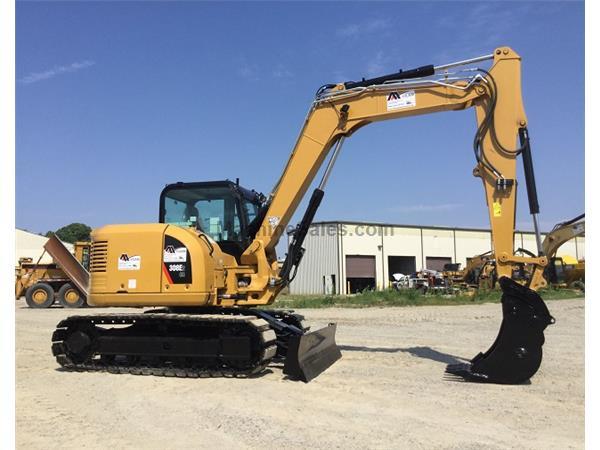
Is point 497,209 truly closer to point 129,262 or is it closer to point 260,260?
point 260,260

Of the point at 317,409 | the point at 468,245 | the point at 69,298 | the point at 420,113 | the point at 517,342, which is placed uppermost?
the point at 420,113

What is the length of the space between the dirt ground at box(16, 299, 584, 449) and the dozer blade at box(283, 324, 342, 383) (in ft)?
0.60

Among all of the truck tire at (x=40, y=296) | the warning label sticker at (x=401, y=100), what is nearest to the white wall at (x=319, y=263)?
the truck tire at (x=40, y=296)

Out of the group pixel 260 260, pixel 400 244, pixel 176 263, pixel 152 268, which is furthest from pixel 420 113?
pixel 400 244

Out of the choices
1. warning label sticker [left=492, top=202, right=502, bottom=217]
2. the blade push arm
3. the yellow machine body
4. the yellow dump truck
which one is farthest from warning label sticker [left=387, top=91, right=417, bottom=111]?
the yellow dump truck

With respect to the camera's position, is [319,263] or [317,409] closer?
[317,409]

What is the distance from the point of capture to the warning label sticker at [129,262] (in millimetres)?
8664

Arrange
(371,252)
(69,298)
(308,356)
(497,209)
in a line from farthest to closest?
1. (371,252)
2. (69,298)
3. (497,209)
4. (308,356)

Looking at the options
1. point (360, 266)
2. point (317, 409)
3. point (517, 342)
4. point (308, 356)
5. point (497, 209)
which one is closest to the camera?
point (317, 409)

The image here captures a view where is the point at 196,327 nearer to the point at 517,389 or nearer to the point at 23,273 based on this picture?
the point at 517,389

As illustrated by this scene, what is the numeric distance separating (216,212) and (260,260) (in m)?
1.21

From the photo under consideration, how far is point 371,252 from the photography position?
4422 cm

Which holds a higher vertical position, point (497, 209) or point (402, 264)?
point (497, 209)

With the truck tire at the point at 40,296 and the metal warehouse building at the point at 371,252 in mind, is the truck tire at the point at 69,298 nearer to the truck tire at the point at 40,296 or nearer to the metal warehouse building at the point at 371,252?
the truck tire at the point at 40,296
